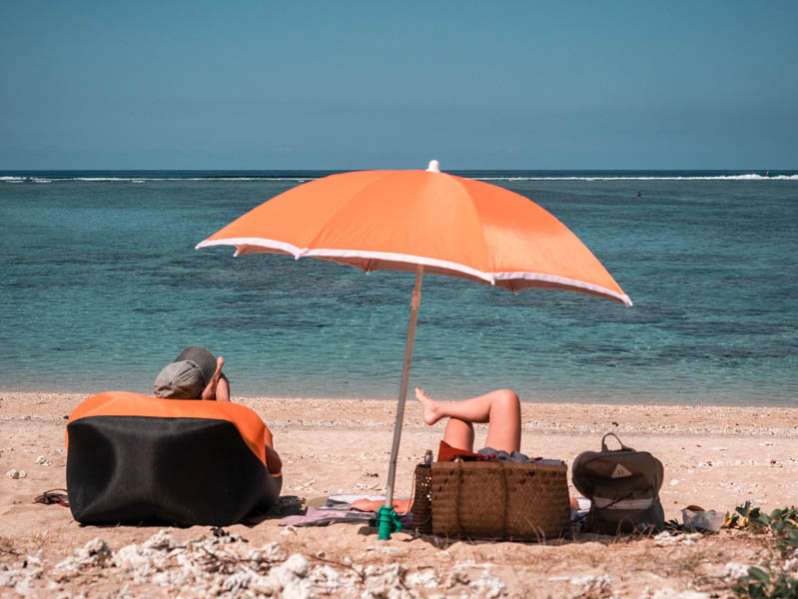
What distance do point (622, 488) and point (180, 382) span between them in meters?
2.57

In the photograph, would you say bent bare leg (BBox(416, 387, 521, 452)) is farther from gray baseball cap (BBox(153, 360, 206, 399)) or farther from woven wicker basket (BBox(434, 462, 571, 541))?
gray baseball cap (BBox(153, 360, 206, 399))

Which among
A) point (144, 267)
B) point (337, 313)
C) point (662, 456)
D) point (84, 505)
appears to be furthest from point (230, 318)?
point (84, 505)

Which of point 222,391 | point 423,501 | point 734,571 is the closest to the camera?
point 734,571

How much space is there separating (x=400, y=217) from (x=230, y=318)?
14.8 metres

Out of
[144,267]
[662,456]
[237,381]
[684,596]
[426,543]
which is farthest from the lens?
[144,267]

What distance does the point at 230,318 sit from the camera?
64.3ft

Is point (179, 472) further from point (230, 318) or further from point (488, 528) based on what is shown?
point (230, 318)

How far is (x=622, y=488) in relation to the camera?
6.12 meters

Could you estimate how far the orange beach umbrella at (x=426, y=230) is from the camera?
16.2 feet

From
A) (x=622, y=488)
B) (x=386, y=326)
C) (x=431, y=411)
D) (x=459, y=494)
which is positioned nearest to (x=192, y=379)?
(x=431, y=411)

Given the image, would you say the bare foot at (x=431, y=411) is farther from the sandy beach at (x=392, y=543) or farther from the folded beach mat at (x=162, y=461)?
the folded beach mat at (x=162, y=461)

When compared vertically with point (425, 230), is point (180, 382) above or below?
below

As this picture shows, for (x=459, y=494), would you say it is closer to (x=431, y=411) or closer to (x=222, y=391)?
(x=431, y=411)

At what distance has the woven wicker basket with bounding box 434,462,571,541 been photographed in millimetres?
5742
